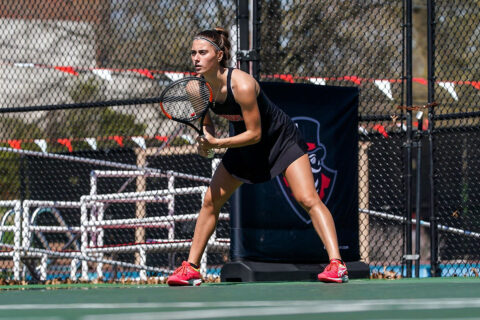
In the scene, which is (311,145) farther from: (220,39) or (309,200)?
(220,39)

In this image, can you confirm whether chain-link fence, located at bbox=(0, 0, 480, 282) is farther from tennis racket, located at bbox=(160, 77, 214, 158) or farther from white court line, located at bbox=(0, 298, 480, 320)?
white court line, located at bbox=(0, 298, 480, 320)

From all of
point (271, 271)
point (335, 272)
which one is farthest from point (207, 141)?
point (271, 271)

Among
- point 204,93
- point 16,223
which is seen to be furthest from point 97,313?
point 16,223

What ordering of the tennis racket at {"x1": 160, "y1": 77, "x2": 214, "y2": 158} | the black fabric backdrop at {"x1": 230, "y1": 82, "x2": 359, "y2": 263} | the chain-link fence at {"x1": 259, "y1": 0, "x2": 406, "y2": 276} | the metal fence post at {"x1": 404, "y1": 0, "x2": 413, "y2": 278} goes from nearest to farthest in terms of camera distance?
the tennis racket at {"x1": 160, "y1": 77, "x2": 214, "y2": 158}
the black fabric backdrop at {"x1": 230, "y1": 82, "x2": 359, "y2": 263}
the metal fence post at {"x1": 404, "y1": 0, "x2": 413, "y2": 278}
the chain-link fence at {"x1": 259, "y1": 0, "x2": 406, "y2": 276}

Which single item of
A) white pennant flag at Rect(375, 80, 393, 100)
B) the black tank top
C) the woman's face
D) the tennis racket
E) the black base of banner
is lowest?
the black base of banner

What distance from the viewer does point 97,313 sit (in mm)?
2791

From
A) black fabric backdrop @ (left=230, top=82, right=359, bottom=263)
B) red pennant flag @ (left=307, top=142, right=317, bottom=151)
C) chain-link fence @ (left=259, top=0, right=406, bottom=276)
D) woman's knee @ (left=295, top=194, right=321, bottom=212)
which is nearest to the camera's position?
woman's knee @ (left=295, top=194, right=321, bottom=212)

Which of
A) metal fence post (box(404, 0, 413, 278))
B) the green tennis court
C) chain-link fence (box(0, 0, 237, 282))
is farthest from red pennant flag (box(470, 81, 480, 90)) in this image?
the green tennis court

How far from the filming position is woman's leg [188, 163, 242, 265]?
568 cm

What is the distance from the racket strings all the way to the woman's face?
4.3 inches

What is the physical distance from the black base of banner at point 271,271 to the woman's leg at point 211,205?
88 cm

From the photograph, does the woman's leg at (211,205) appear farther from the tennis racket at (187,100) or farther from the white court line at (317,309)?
the white court line at (317,309)

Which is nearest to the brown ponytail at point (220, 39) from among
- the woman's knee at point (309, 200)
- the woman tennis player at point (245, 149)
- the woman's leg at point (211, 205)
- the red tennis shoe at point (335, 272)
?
the woman tennis player at point (245, 149)

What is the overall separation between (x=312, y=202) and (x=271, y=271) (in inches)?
47.6
